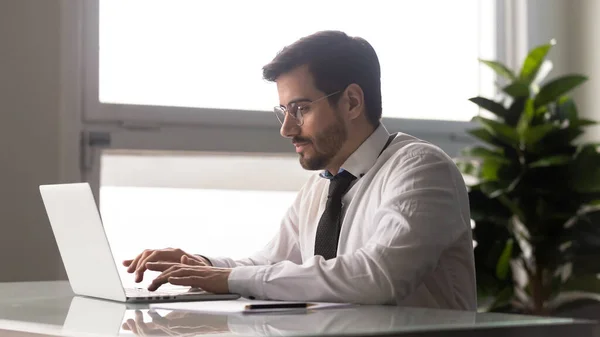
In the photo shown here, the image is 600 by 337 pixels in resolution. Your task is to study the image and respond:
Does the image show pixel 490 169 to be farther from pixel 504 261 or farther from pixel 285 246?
pixel 285 246

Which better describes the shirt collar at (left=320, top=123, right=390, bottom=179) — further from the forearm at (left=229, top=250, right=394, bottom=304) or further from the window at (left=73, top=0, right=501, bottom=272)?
the window at (left=73, top=0, right=501, bottom=272)

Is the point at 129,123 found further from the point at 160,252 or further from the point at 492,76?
the point at 492,76

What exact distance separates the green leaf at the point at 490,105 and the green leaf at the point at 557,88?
15 centimetres

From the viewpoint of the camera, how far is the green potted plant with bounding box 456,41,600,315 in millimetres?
3852

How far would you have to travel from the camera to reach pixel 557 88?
3.95 m

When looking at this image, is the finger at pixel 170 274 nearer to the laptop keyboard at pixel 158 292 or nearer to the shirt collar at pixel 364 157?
the laptop keyboard at pixel 158 292

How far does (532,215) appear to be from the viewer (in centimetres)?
390

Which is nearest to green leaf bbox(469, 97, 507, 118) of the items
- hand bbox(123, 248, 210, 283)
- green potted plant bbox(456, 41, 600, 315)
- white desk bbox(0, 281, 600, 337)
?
green potted plant bbox(456, 41, 600, 315)

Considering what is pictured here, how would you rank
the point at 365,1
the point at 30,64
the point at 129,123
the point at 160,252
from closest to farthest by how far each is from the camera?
the point at 160,252
the point at 30,64
the point at 129,123
the point at 365,1

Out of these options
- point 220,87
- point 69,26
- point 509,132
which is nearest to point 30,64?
point 69,26

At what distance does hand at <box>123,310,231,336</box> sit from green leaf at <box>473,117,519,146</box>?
2530mm

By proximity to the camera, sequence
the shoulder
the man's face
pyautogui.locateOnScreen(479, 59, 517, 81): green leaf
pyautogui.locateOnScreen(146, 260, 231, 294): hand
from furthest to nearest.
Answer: pyautogui.locateOnScreen(479, 59, 517, 81): green leaf
the man's face
the shoulder
pyautogui.locateOnScreen(146, 260, 231, 294): hand

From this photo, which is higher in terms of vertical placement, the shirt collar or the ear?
the ear

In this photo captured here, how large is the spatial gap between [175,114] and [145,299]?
1.80 meters
